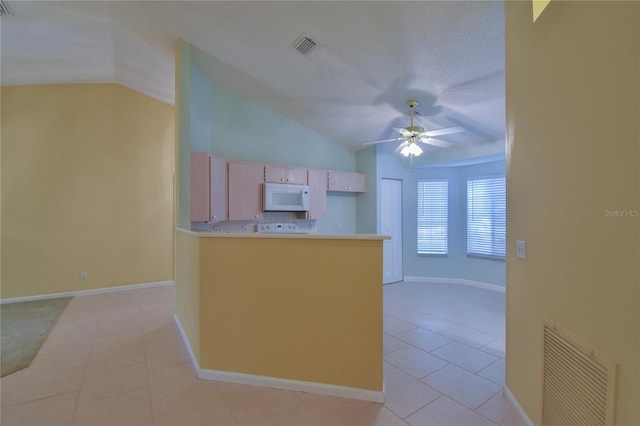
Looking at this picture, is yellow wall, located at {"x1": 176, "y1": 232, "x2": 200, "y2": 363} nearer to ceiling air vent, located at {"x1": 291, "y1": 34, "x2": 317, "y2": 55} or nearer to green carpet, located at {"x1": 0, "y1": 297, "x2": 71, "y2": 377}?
green carpet, located at {"x1": 0, "y1": 297, "x2": 71, "y2": 377}

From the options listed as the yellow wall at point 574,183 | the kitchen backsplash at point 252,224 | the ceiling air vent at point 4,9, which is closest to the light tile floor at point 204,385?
the yellow wall at point 574,183

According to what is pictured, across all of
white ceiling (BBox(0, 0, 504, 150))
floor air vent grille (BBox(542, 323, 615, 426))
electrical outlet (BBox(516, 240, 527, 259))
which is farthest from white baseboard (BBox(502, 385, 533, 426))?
white ceiling (BBox(0, 0, 504, 150))

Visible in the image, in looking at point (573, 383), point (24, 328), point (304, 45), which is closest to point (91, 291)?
point (24, 328)

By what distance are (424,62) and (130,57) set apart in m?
3.77

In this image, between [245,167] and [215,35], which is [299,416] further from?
[215,35]

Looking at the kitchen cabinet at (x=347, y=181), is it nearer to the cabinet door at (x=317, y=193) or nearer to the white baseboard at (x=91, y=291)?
the cabinet door at (x=317, y=193)

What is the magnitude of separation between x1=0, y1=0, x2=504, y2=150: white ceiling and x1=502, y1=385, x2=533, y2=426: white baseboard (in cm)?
274

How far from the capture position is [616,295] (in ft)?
3.88

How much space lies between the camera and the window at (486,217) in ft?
17.4

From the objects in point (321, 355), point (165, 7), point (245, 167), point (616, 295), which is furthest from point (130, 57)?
point (616, 295)

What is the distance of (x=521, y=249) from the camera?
6.48ft

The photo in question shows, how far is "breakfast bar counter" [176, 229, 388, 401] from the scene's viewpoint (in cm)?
217

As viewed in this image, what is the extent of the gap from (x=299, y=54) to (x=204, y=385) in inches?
127

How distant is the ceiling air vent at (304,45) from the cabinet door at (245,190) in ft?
6.01
